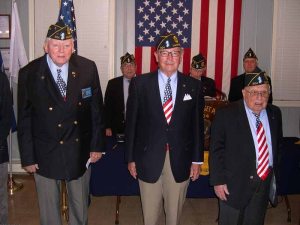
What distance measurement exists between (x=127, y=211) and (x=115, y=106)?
1.43 m

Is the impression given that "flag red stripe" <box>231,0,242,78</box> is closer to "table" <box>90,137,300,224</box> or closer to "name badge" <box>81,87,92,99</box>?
"table" <box>90,137,300,224</box>

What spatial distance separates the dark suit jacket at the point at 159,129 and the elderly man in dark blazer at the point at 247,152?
0.58 ft

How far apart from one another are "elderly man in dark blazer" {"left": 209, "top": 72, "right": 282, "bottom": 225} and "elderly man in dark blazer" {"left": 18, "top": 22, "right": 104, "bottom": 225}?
929 millimetres

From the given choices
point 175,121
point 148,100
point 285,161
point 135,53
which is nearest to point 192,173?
point 175,121

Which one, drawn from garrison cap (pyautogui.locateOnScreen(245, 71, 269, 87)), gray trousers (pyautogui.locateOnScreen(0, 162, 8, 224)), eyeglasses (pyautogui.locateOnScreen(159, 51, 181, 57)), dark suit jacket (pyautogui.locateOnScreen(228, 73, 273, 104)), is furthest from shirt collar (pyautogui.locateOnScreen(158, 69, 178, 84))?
dark suit jacket (pyautogui.locateOnScreen(228, 73, 273, 104))

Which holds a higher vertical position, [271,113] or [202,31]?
[202,31]

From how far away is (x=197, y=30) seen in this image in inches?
225

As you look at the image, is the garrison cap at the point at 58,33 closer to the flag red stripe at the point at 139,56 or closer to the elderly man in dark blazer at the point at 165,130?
the elderly man in dark blazer at the point at 165,130

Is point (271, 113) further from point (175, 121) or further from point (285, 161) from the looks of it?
point (285, 161)

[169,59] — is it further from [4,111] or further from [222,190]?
[4,111]

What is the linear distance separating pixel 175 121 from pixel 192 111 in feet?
0.51

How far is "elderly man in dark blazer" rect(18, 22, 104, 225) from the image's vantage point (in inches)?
97.3

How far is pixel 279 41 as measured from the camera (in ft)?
18.3

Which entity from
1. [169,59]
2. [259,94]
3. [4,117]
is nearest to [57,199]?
[4,117]
